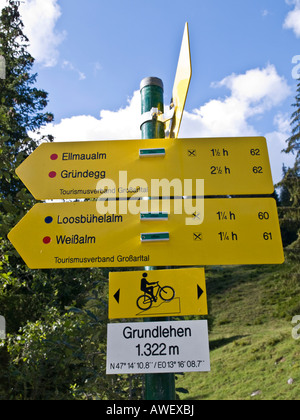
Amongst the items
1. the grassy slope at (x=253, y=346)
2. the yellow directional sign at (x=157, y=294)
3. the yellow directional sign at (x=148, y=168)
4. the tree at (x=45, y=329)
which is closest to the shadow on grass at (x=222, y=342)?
the grassy slope at (x=253, y=346)

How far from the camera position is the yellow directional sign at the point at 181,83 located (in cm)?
261

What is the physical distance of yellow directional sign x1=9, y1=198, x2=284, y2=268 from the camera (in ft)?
8.30

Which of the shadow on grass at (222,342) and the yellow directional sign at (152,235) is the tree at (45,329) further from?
the shadow on grass at (222,342)

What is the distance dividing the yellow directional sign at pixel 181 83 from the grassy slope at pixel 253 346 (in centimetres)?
1403

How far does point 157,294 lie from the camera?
7.84 ft

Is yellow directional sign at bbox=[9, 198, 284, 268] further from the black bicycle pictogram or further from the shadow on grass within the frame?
the shadow on grass

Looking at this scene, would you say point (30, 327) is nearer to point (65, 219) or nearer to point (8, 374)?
point (8, 374)

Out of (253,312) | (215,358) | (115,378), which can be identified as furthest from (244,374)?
(115,378)

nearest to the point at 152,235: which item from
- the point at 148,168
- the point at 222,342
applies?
the point at 148,168

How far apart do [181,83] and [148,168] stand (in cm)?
71

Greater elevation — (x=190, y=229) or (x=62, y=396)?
(x=190, y=229)

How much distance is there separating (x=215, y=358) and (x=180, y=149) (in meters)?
20.3

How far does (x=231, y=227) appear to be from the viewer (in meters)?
2.59

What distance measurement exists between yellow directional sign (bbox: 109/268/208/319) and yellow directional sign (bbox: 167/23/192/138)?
1178mm
